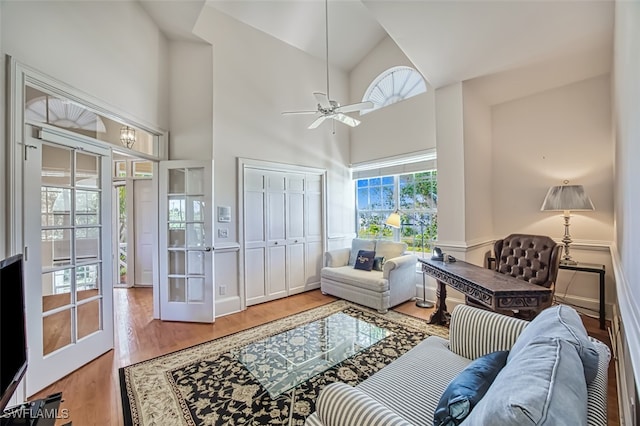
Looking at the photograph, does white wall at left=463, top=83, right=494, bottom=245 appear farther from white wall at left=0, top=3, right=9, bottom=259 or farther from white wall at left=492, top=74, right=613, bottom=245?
white wall at left=0, top=3, right=9, bottom=259

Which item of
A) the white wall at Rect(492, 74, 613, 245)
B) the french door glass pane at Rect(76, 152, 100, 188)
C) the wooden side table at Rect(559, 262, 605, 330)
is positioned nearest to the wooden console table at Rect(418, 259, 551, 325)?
the wooden side table at Rect(559, 262, 605, 330)

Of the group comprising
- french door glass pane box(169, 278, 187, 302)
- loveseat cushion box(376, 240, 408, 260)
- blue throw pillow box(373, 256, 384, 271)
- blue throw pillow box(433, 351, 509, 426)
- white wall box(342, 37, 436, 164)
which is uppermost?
white wall box(342, 37, 436, 164)

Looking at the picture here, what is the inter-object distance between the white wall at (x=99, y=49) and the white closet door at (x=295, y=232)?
2.03 metres

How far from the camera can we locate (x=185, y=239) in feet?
11.7

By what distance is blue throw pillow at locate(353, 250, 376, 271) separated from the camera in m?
4.18

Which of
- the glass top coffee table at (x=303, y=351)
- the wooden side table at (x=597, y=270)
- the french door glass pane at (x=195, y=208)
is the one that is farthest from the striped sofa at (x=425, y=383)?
the french door glass pane at (x=195, y=208)

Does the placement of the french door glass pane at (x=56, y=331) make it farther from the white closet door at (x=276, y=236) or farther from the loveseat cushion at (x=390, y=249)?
the loveseat cushion at (x=390, y=249)

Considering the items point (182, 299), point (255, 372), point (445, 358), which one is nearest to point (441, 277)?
point (445, 358)

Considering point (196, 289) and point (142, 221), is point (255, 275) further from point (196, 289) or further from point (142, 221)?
point (142, 221)

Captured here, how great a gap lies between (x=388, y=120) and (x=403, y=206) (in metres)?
1.51

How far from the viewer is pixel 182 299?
3553 mm

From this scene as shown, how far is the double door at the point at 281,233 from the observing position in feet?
13.4

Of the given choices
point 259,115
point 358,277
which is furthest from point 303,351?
point 259,115

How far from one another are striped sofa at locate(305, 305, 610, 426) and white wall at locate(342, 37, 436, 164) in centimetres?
305
